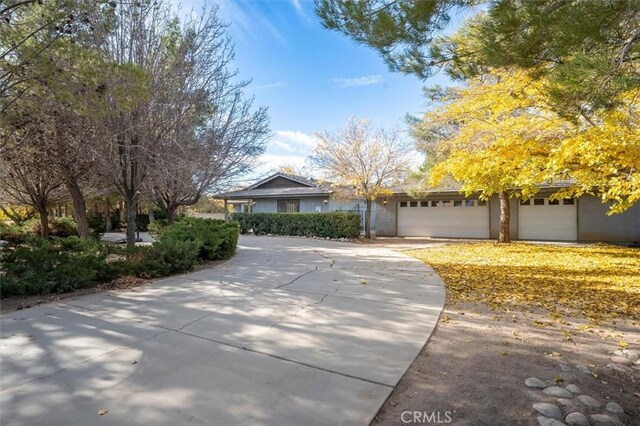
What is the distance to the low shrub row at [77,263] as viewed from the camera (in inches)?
212

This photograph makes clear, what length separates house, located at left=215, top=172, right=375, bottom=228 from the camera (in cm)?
2147

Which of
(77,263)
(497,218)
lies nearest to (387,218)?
→ (497,218)

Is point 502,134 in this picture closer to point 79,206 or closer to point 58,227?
point 79,206

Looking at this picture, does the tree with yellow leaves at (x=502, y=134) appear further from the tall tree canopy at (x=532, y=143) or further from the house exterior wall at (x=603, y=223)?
the house exterior wall at (x=603, y=223)

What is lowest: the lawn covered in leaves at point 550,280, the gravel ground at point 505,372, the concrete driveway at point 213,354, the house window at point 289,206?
the lawn covered in leaves at point 550,280

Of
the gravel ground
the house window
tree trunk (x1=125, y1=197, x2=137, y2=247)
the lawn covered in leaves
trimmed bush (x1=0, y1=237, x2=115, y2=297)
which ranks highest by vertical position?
the house window

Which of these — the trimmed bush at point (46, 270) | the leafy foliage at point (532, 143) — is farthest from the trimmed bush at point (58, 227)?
the leafy foliage at point (532, 143)

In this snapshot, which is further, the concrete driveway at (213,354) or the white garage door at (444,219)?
the white garage door at (444,219)

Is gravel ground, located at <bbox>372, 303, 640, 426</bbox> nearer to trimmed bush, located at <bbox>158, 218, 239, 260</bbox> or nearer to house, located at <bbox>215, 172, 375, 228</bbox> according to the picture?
trimmed bush, located at <bbox>158, 218, 239, 260</bbox>

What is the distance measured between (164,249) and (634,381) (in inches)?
289

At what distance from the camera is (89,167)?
963cm

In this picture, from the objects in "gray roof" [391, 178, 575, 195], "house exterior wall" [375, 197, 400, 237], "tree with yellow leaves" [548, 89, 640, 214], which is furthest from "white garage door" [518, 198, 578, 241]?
"tree with yellow leaves" [548, 89, 640, 214]

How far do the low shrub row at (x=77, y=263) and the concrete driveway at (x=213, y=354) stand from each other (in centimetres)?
62

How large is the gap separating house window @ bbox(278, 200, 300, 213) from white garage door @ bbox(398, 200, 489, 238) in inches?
263
